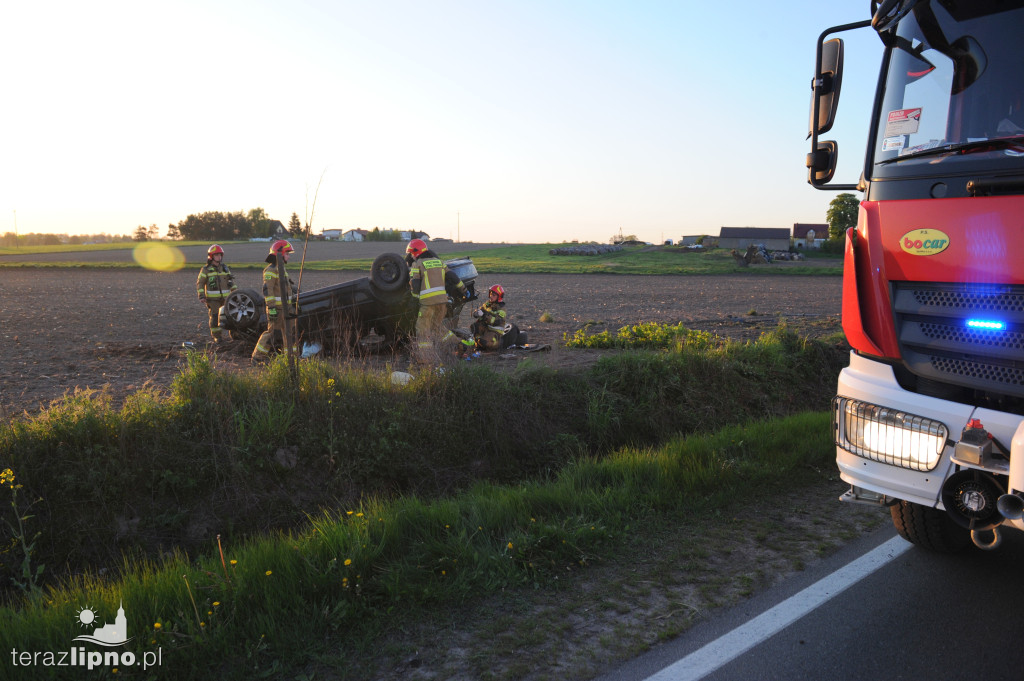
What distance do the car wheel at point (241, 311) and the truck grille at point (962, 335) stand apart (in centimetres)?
1023

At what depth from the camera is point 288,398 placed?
656cm

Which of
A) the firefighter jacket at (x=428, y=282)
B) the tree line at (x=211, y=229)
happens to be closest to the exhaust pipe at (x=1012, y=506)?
the firefighter jacket at (x=428, y=282)

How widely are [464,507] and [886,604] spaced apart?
2.58 m

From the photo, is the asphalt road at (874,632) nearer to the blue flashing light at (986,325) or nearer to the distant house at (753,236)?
the blue flashing light at (986,325)

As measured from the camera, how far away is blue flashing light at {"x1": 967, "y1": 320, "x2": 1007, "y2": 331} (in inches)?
128

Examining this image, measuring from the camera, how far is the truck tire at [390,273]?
10.7 metres

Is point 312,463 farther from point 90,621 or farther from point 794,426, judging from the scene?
point 794,426

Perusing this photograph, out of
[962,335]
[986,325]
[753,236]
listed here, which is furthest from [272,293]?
[753,236]

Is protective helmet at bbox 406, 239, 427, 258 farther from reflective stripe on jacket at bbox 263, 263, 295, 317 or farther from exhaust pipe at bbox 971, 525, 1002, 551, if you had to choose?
exhaust pipe at bbox 971, 525, 1002, 551

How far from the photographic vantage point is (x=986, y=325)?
330 centimetres

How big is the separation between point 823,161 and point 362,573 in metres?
3.79

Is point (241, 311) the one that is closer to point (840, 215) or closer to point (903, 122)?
point (903, 122)

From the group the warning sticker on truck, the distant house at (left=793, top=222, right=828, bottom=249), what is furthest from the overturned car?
the distant house at (left=793, top=222, right=828, bottom=249)

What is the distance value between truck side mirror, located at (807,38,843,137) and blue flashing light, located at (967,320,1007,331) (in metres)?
1.68
